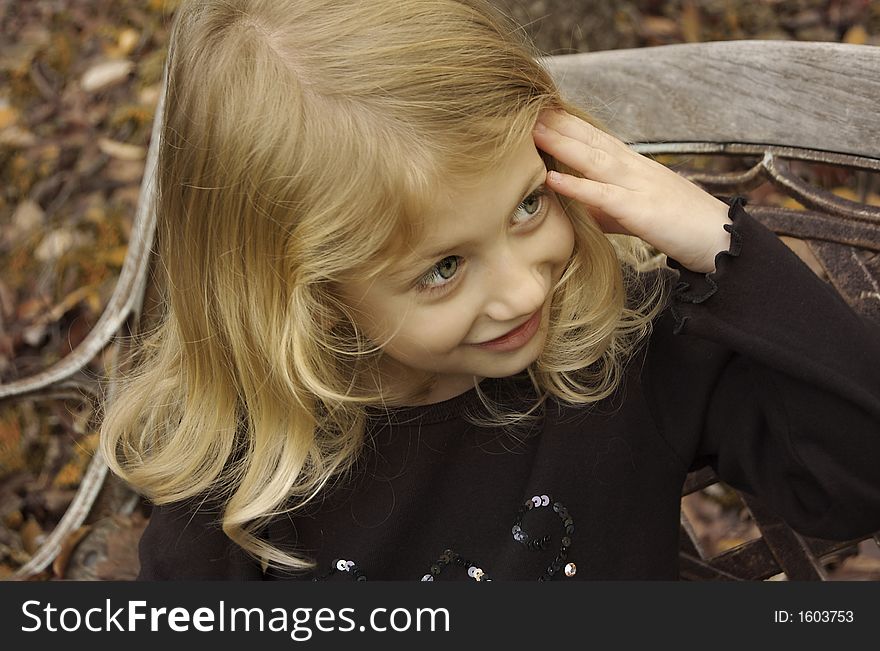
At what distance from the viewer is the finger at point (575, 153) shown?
4.05 feet

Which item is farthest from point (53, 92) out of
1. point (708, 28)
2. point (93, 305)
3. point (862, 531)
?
point (862, 531)

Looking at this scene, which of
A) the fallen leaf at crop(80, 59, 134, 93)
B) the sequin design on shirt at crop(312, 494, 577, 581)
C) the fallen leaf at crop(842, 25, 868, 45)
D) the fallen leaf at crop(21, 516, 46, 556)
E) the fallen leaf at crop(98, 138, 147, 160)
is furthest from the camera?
the fallen leaf at crop(80, 59, 134, 93)

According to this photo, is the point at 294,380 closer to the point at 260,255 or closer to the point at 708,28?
the point at 260,255

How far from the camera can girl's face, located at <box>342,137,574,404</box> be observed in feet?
3.71

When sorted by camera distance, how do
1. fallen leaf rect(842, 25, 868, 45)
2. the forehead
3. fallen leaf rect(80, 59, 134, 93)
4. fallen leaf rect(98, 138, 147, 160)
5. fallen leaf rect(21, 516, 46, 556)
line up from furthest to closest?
1. fallen leaf rect(80, 59, 134, 93)
2. fallen leaf rect(98, 138, 147, 160)
3. fallen leaf rect(842, 25, 868, 45)
4. fallen leaf rect(21, 516, 46, 556)
5. the forehead

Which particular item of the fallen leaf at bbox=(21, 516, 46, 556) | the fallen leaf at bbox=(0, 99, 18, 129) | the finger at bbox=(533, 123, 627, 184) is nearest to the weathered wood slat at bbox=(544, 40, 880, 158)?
the finger at bbox=(533, 123, 627, 184)

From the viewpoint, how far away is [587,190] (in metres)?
1.22

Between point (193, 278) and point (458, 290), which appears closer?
point (458, 290)

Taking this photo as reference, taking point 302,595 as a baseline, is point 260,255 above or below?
above

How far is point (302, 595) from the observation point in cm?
138

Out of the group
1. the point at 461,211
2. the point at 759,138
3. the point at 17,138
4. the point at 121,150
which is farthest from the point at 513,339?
the point at 17,138

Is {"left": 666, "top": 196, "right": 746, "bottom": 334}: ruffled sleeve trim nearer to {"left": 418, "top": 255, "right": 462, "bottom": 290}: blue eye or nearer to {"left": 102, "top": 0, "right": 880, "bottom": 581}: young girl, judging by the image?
{"left": 102, "top": 0, "right": 880, "bottom": 581}: young girl

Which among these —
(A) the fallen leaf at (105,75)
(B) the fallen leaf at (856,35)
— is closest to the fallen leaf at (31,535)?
(A) the fallen leaf at (105,75)

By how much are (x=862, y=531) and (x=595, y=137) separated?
0.59m
